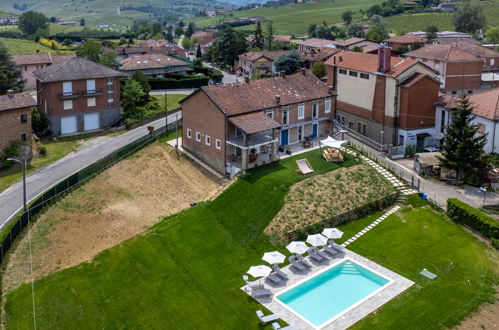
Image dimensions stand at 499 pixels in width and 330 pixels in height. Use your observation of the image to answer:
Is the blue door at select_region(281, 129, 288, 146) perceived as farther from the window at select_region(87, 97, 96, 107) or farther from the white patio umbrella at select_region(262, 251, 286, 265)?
the window at select_region(87, 97, 96, 107)

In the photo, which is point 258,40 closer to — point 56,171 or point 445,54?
point 445,54

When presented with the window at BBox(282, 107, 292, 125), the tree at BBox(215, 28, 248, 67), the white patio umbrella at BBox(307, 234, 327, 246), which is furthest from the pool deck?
the tree at BBox(215, 28, 248, 67)

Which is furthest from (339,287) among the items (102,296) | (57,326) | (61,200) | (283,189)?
(61,200)

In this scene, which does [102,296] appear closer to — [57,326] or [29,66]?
[57,326]

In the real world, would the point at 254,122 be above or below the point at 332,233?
above

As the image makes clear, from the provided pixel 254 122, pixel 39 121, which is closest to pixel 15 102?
pixel 39 121
